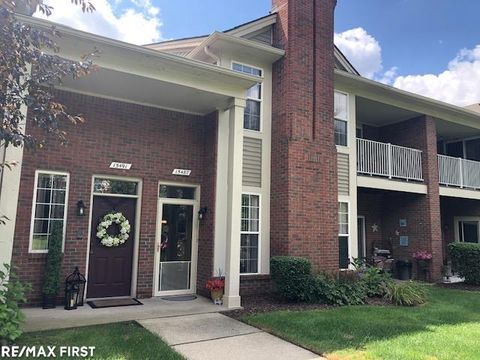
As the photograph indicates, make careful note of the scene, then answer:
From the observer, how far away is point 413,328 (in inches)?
253

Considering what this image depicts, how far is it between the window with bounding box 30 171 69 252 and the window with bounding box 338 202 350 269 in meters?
7.10

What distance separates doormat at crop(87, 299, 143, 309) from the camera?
7468mm

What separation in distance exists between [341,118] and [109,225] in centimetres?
723

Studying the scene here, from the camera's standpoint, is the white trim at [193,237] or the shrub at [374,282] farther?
the shrub at [374,282]

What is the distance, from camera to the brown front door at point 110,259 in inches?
316

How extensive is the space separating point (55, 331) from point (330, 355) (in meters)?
3.99

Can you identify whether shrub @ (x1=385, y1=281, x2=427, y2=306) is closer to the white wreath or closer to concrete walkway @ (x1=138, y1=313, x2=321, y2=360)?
concrete walkway @ (x1=138, y1=313, x2=321, y2=360)

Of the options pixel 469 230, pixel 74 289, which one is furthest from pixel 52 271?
pixel 469 230

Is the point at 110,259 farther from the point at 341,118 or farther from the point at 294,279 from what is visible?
the point at 341,118

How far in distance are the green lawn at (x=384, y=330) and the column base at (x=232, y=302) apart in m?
0.84

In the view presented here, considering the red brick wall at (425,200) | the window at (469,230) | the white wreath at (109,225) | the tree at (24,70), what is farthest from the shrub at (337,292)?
the window at (469,230)

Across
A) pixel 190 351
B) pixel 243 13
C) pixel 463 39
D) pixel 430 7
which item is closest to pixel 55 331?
pixel 190 351

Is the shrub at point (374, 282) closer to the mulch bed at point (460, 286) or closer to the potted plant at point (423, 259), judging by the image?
the mulch bed at point (460, 286)

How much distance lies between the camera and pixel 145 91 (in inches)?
312
